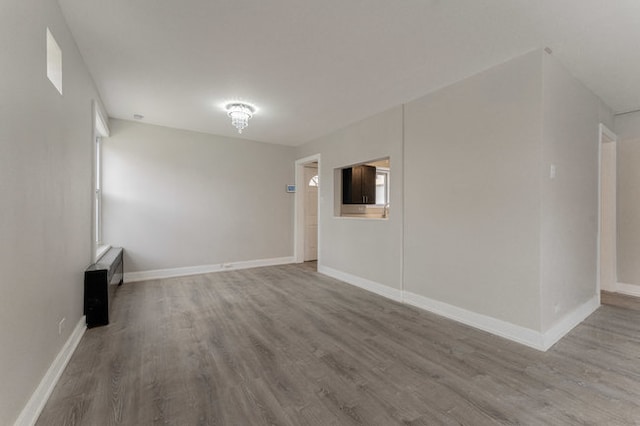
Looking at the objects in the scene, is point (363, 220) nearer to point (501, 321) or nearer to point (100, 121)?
point (501, 321)

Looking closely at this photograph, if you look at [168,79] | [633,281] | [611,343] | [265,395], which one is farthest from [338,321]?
[633,281]

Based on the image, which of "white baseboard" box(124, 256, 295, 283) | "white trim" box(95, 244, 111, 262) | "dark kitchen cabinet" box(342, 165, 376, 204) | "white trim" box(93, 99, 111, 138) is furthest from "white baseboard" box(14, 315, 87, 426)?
"dark kitchen cabinet" box(342, 165, 376, 204)

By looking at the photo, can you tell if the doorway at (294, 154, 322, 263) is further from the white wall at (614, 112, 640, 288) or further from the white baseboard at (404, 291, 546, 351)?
the white wall at (614, 112, 640, 288)

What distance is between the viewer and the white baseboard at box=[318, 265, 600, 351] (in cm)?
249

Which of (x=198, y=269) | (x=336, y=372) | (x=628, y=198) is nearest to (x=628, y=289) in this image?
(x=628, y=198)

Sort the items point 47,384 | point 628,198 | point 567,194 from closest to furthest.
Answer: point 47,384, point 567,194, point 628,198

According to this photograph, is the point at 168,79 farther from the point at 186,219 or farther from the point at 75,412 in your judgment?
the point at 75,412

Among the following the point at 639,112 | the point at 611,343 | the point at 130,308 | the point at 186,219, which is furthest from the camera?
the point at 186,219

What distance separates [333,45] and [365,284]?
3.28 m

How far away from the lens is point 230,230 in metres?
5.62

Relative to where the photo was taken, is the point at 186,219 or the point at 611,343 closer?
the point at 611,343

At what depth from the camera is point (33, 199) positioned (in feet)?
5.44

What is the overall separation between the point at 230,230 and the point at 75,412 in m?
4.05

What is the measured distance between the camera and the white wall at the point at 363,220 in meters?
3.83
